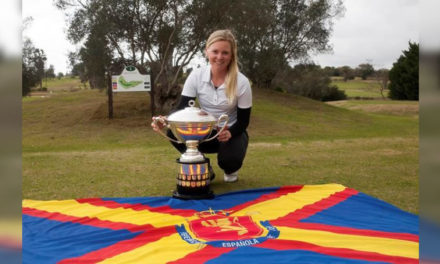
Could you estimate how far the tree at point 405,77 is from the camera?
27.0 metres

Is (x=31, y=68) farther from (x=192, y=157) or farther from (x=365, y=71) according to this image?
(x=365, y=71)

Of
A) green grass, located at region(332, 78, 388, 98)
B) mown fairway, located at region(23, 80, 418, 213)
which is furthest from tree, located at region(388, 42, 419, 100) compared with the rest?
mown fairway, located at region(23, 80, 418, 213)

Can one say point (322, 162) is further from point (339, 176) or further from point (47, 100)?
point (47, 100)

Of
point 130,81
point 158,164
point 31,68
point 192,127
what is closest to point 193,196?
point 192,127

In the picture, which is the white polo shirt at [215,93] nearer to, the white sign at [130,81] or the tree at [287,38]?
the white sign at [130,81]

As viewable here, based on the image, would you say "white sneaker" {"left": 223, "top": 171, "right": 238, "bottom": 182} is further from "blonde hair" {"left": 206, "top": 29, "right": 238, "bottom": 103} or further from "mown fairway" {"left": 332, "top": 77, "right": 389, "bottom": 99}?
"mown fairway" {"left": 332, "top": 77, "right": 389, "bottom": 99}

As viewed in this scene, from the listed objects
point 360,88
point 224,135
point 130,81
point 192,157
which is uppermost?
point 360,88

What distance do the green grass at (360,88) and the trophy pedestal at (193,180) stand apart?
103ft

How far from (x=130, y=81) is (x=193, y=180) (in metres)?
7.24

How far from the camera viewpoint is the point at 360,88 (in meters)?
35.3

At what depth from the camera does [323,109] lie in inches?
646

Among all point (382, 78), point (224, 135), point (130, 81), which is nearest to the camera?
point (224, 135)

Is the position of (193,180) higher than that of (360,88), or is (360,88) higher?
(360,88)

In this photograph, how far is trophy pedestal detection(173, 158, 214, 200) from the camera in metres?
2.94
